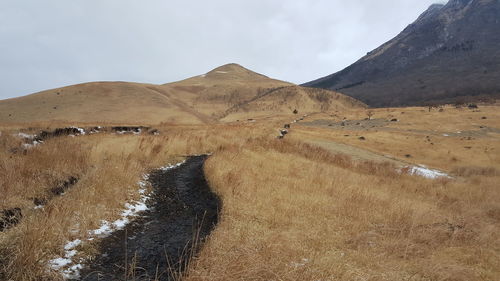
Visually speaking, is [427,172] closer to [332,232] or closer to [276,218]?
[332,232]

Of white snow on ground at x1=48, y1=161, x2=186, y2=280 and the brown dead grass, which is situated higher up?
white snow on ground at x1=48, y1=161, x2=186, y2=280

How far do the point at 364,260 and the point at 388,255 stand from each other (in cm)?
87

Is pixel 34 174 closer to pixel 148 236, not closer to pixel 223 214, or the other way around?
pixel 148 236

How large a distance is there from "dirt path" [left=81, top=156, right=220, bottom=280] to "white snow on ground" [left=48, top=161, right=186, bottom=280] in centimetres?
18

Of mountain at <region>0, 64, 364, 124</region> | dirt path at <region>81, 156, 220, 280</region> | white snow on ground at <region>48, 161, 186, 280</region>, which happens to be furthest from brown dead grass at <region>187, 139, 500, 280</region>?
mountain at <region>0, 64, 364, 124</region>

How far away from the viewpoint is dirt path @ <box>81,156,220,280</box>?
5.01 metres

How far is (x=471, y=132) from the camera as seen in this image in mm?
41781

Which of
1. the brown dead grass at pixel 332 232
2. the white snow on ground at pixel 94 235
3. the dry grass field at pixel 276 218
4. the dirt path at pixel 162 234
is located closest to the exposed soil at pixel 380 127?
the dry grass field at pixel 276 218

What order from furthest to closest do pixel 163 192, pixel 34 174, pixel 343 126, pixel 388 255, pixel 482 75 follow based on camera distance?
pixel 482 75
pixel 343 126
pixel 163 192
pixel 34 174
pixel 388 255

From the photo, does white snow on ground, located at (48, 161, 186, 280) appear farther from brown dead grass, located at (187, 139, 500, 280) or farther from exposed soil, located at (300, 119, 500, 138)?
exposed soil, located at (300, 119, 500, 138)

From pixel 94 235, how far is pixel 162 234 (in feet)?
4.65

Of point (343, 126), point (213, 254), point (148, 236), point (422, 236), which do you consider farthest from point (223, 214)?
point (343, 126)

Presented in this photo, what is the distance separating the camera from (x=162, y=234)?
686 cm

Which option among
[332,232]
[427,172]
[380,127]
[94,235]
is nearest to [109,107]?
[380,127]
